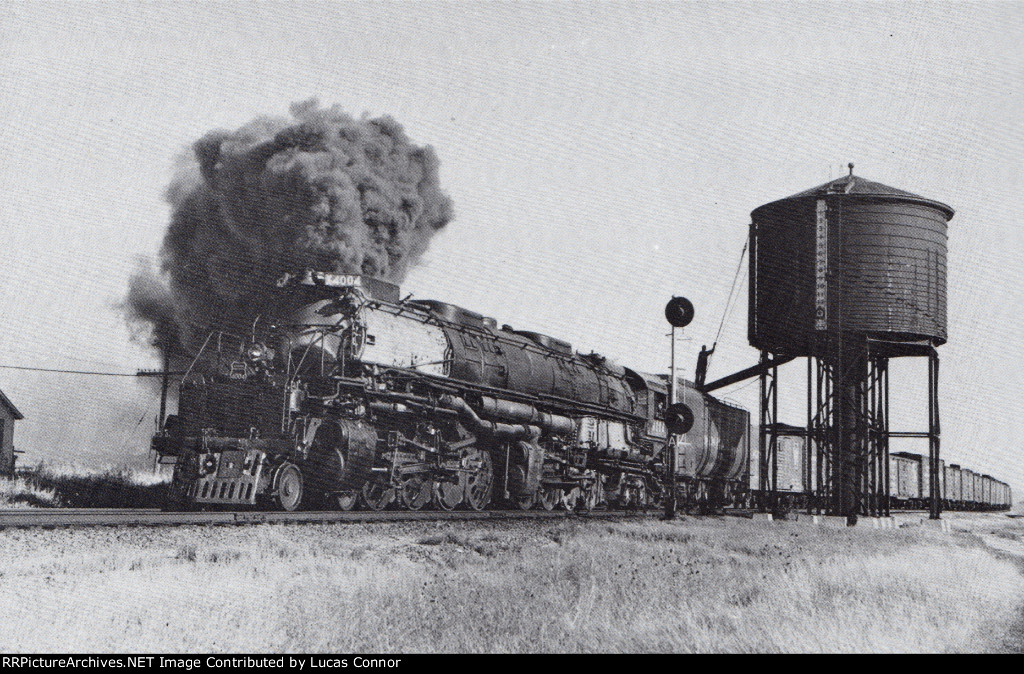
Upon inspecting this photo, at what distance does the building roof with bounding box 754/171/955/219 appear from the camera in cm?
2656

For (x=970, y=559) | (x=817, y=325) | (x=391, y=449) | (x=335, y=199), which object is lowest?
(x=970, y=559)

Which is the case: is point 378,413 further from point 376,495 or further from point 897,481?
point 897,481

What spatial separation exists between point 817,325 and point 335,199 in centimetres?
1322

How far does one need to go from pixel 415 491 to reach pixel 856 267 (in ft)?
46.3

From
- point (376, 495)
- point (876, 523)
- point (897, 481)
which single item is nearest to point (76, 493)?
point (376, 495)

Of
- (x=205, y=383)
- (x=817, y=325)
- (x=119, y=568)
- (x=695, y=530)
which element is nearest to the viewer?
(x=119, y=568)

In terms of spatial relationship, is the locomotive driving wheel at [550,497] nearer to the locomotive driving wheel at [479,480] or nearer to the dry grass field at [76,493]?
the locomotive driving wheel at [479,480]

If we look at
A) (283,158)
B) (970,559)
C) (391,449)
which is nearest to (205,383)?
(391,449)

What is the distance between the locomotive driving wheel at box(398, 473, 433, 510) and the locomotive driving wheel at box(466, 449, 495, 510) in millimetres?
1193

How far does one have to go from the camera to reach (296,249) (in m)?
22.0

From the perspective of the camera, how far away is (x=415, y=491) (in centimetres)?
1889

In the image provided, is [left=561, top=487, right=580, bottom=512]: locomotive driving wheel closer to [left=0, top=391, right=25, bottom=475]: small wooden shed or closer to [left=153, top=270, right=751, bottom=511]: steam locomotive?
[left=153, top=270, right=751, bottom=511]: steam locomotive

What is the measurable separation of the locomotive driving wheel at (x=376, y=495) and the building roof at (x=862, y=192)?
1544 centimetres
